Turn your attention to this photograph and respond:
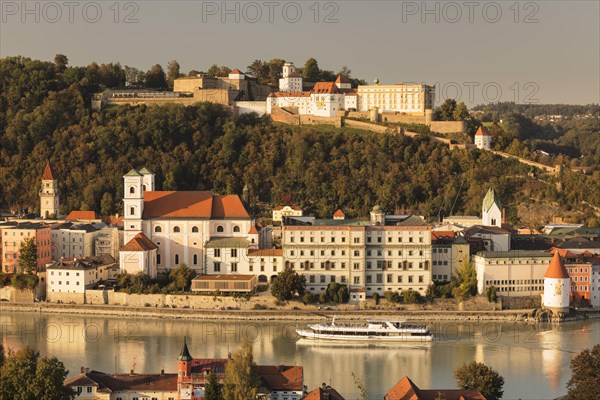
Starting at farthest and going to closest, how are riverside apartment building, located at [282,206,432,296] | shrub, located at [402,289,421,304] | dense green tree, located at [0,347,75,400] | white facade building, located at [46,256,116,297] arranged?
white facade building, located at [46,256,116,297] → riverside apartment building, located at [282,206,432,296] → shrub, located at [402,289,421,304] → dense green tree, located at [0,347,75,400]

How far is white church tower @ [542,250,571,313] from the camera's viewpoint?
31.2 meters

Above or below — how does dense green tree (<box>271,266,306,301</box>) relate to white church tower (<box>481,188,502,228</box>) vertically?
below

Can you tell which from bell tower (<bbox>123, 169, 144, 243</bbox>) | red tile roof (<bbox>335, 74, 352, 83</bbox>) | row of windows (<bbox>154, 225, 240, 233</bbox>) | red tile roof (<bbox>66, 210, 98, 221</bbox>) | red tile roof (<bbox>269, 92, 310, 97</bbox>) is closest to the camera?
bell tower (<bbox>123, 169, 144, 243</bbox>)

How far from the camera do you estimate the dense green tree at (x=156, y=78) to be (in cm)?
5694

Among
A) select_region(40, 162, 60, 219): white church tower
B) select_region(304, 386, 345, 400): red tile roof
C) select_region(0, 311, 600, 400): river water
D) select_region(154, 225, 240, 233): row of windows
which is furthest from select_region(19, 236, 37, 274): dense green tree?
select_region(304, 386, 345, 400): red tile roof

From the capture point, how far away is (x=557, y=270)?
103ft

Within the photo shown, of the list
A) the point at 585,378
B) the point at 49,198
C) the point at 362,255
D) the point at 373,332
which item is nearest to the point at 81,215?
the point at 49,198

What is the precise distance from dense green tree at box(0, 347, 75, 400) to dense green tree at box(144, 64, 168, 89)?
3756cm

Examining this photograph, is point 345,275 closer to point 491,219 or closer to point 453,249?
point 453,249

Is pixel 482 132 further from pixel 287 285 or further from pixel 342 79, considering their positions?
pixel 287 285

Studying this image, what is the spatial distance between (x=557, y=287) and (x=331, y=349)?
7.41 metres

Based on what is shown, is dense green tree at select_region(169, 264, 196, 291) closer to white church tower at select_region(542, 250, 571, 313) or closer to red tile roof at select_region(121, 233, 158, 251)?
red tile roof at select_region(121, 233, 158, 251)

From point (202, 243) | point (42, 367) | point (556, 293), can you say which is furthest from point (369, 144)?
point (42, 367)

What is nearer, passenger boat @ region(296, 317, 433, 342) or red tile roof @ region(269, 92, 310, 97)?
passenger boat @ region(296, 317, 433, 342)
